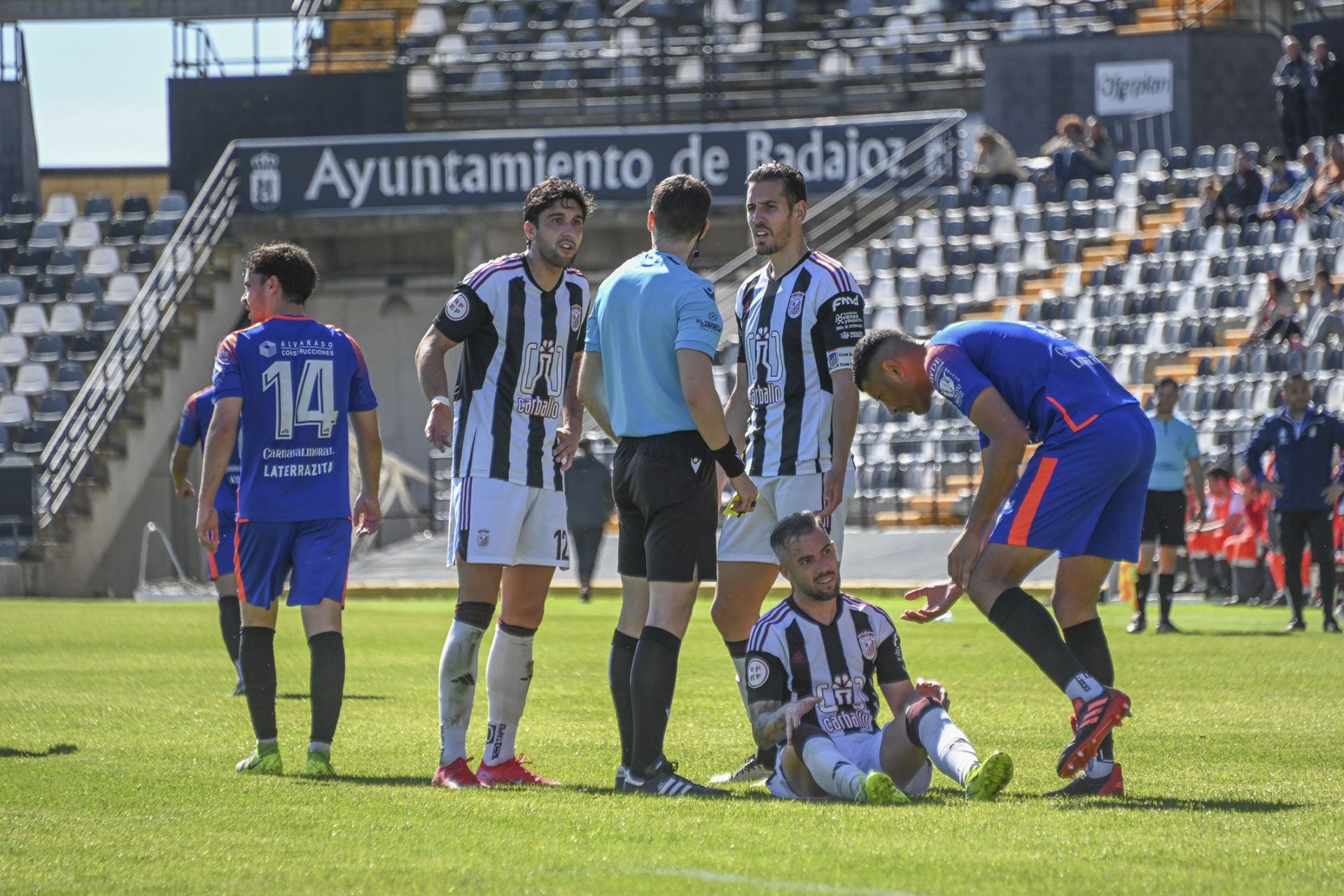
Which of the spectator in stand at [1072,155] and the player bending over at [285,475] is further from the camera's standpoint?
the spectator in stand at [1072,155]

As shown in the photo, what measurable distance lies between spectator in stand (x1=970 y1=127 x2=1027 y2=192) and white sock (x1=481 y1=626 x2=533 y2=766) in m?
21.1

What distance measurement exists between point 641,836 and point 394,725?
3739 millimetres

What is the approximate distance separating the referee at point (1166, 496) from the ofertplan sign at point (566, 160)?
46.2ft

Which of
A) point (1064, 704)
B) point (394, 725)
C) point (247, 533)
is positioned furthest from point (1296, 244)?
point (247, 533)

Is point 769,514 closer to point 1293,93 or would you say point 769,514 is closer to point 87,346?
→ point 1293,93

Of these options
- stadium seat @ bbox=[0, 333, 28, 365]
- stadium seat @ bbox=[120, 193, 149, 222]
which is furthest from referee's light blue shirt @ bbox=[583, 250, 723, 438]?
stadium seat @ bbox=[120, 193, 149, 222]

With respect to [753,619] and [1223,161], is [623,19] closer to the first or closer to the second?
[1223,161]

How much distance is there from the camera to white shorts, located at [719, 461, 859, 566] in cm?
681

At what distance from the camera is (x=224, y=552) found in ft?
35.2

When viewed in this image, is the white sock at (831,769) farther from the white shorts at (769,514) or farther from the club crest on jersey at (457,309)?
the club crest on jersey at (457,309)

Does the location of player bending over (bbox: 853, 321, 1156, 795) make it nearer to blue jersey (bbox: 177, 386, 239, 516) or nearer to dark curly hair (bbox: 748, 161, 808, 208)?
dark curly hair (bbox: 748, 161, 808, 208)

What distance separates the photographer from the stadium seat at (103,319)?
97.7ft

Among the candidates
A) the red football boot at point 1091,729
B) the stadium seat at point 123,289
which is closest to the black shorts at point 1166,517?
the red football boot at point 1091,729

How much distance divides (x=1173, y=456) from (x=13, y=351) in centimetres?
2090
